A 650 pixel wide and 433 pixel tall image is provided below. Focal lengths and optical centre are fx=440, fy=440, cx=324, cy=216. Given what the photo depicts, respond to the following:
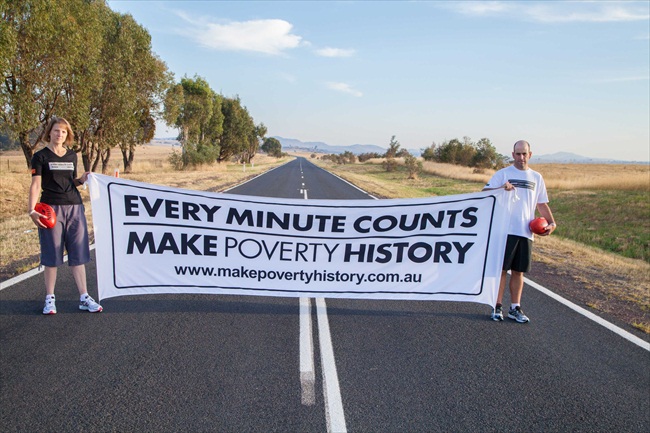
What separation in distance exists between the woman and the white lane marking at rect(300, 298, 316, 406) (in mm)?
2315

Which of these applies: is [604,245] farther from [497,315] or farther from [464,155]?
[464,155]

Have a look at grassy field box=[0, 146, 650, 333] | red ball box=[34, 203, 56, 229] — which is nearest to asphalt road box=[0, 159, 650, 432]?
red ball box=[34, 203, 56, 229]

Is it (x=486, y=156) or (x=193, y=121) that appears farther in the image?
(x=486, y=156)

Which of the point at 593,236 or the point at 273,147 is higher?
the point at 273,147

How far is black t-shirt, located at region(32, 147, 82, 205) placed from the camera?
4.44 m

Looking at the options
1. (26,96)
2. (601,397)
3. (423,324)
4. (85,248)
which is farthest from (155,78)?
(601,397)

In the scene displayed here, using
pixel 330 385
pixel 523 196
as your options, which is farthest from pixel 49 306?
pixel 523 196

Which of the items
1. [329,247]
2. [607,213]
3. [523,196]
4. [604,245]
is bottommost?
[604,245]

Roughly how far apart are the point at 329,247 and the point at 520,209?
7.34ft

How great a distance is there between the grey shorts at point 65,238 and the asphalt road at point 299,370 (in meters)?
0.63

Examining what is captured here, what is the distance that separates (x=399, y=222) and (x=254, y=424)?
2.90 m

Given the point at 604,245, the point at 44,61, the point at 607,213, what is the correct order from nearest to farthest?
1. the point at 604,245
2. the point at 44,61
3. the point at 607,213

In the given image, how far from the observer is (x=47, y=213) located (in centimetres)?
446

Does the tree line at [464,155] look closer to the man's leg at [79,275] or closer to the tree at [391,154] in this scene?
the tree at [391,154]
